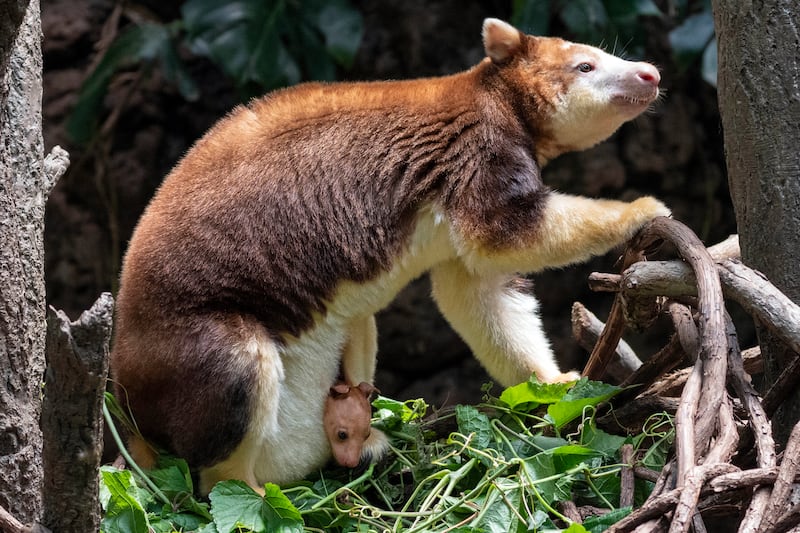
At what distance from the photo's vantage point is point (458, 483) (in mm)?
3271

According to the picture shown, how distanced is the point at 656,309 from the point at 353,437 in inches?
45.3

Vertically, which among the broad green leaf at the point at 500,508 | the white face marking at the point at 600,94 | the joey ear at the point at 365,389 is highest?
the white face marking at the point at 600,94

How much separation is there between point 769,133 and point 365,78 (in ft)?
15.4

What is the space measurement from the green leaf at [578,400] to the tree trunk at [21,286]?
1.67m

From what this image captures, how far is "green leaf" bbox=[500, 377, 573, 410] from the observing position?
3.46 m

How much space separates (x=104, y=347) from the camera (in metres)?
1.94

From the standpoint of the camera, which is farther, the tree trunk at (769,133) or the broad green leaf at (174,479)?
the broad green leaf at (174,479)

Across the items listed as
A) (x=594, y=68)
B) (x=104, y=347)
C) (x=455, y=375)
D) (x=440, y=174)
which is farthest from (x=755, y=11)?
(x=455, y=375)

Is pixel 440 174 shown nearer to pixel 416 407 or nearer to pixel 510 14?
pixel 416 407

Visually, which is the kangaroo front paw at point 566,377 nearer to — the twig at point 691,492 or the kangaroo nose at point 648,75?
the kangaroo nose at point 648,75

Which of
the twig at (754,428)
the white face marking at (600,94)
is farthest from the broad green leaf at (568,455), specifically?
the white face marking at (600,94)

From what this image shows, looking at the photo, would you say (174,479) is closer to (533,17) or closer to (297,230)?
(297,230)

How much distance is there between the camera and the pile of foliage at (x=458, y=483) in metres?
2.99

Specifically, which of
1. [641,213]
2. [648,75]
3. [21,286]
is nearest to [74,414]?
[21,286]
